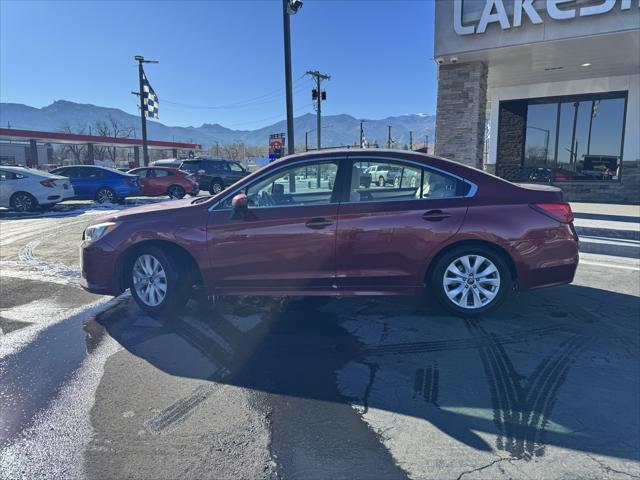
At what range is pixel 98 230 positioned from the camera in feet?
15.0

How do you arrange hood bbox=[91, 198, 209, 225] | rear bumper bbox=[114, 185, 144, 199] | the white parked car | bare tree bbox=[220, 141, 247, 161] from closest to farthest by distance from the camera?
1. hood bbox=[91, 198, 209, 225]
2. the white parked car
3. rear bumper bbox=[114, 185, 144, 199]
4. bare tree bbox=[220, 141, 247, 161]

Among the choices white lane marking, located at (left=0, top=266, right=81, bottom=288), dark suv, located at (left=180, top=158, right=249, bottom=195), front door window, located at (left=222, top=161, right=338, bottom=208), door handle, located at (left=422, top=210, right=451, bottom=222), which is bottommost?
white lane marking, located at (left=0, top=266, right=81, bottom=288)

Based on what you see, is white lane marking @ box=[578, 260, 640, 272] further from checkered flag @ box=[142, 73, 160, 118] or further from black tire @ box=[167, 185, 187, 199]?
checkered flag @ box=[142, 73, 160, 118]

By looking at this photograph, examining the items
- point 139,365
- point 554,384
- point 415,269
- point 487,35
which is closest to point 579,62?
point 487,35

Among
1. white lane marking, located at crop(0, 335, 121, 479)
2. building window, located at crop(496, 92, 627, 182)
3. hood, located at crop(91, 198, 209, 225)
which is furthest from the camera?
building window, located at crop(496, 92, 627, 182)

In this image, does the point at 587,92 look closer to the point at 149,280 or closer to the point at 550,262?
the point at 550,262

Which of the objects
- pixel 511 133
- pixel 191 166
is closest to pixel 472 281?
pixel 511 133

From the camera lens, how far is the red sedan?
56.5ft

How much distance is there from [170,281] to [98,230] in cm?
99

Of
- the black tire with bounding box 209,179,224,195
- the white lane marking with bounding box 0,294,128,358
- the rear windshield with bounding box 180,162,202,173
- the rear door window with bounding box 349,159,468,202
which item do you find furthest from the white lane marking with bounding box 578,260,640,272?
the rear windshield with bounding box 180,162,202,173

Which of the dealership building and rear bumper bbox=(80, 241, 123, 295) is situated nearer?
rear bumper bbox=(80, 241, 123, 295)

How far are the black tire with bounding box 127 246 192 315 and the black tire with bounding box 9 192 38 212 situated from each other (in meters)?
11.2

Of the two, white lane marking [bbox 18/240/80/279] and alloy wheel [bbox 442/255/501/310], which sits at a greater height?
alloy wheel [bbox 442/255/501/310]

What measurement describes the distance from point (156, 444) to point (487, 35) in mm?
10990
